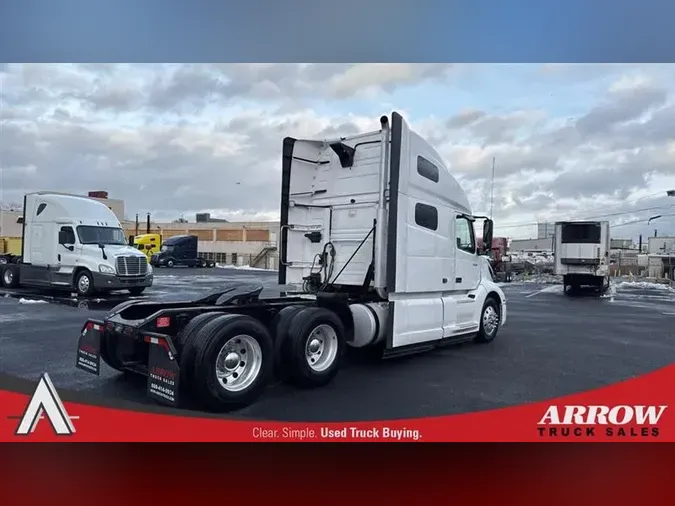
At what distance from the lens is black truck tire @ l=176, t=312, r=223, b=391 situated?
3.20 metres

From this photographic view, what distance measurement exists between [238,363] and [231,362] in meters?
0.07

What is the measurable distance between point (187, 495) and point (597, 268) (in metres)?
5.49

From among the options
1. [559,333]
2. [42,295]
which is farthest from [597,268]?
[42,295]

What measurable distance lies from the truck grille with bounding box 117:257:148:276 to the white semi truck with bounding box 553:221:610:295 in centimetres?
433

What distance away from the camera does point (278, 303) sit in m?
4.26

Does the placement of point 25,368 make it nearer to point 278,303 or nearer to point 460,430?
point 278,303

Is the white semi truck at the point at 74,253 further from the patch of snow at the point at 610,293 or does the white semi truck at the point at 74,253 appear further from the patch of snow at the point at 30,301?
the patch of snow at the point at 610,293

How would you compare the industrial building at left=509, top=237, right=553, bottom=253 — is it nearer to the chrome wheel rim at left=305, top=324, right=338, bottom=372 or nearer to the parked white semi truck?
the parked white semi truck

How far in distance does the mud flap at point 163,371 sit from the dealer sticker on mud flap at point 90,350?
0.66m

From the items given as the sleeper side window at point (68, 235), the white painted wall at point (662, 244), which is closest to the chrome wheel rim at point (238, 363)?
the white painted wall at point (662, 244)

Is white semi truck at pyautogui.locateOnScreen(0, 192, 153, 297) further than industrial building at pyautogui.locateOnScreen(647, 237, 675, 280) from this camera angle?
Yes

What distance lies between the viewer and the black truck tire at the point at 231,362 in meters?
3.18

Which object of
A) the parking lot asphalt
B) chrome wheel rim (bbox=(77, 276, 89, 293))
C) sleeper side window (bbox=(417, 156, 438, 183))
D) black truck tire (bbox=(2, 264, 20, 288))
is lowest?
the parking lot asphalt

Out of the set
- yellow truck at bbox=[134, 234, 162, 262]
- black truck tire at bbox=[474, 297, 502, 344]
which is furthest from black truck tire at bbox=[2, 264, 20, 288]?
black truck tire at bbox=[474, 297, 502, 344]
